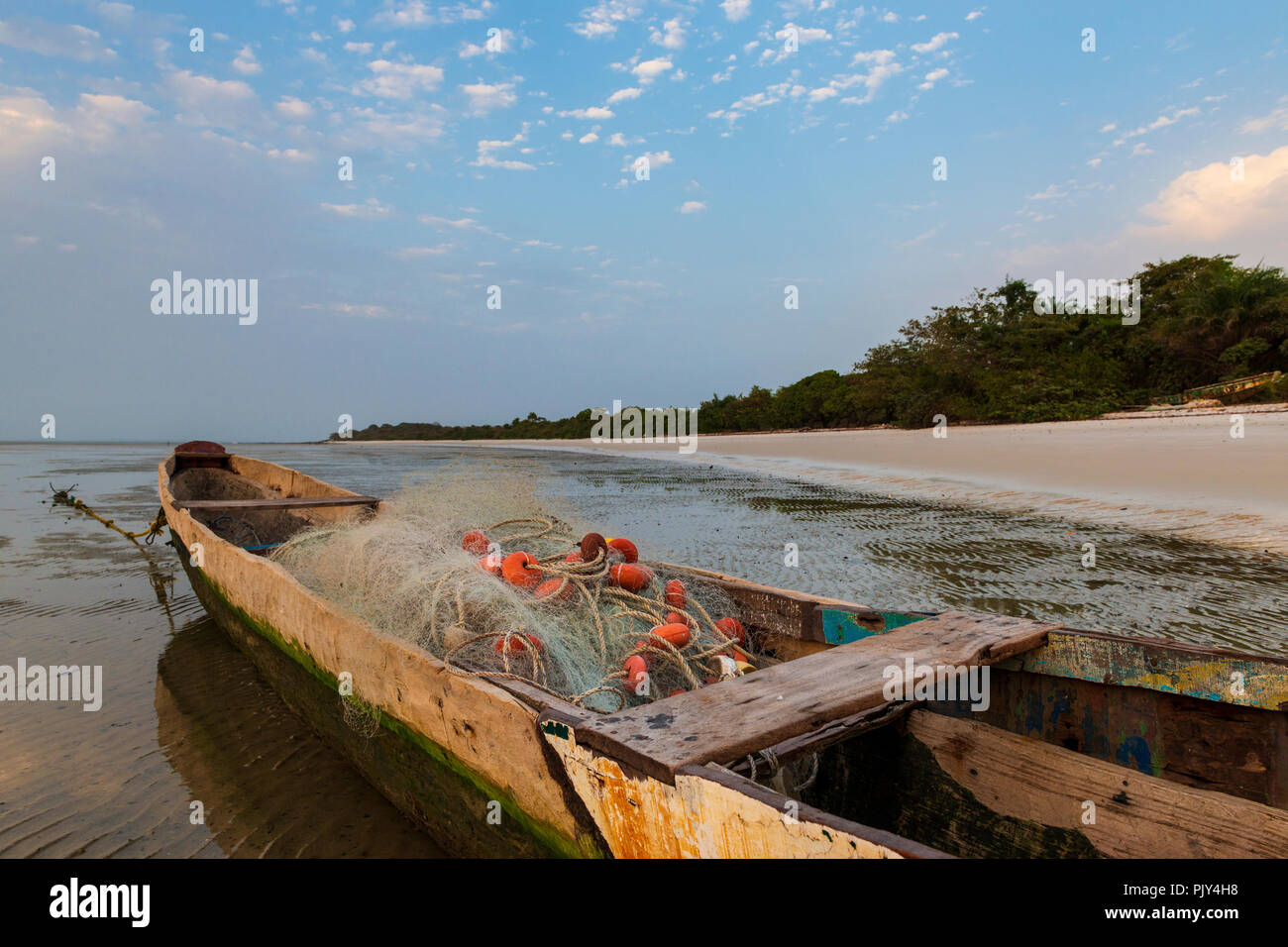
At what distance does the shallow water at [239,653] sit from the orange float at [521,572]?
1351 millimetres

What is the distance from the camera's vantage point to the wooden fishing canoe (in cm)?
201

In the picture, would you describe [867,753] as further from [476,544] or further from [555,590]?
[476,544]

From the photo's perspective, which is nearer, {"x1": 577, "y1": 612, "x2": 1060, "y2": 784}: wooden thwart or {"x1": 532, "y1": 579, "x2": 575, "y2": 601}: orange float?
{"x1": 577, "y1": 612, "x2": 1060, "y2": 784}: wooden thwart

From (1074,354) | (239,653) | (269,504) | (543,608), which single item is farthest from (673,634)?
(1074,354)

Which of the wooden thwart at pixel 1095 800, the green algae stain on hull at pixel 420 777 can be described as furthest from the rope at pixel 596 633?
the wooden thwart at pixel 1095 800

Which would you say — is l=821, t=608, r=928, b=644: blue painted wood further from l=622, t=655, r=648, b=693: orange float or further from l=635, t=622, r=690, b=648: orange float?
l=622, t=655, r=648, b=693: orange float

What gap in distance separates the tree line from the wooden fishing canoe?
26.3 meters

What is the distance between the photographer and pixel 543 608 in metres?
3.85

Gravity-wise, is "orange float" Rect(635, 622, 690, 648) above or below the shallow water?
above

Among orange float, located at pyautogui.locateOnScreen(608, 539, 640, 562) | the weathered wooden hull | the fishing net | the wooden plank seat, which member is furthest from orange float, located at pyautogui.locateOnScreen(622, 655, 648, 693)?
the wooden plank seat

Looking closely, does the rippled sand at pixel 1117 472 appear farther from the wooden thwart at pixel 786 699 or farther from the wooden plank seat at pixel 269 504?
the wooden plank seat at pixel 269 504

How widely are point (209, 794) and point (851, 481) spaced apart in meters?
16.5

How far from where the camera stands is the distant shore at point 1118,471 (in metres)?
9.69
